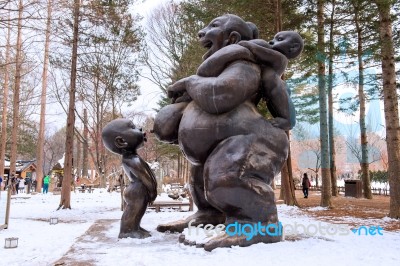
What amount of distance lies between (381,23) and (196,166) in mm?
9287

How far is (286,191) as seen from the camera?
535 inches

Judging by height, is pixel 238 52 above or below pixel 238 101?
above

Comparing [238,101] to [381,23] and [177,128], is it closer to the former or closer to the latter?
[177,128]

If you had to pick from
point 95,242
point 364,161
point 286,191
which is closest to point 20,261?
point 95,242

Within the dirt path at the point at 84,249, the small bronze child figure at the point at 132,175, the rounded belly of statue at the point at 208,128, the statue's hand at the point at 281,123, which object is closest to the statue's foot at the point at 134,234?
the small bronze child figure at the point at 132,175

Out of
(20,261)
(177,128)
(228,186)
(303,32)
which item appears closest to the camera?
(228,186)

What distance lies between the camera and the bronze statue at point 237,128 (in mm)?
3363

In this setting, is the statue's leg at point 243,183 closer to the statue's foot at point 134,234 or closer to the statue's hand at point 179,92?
the statue's hand at point 179,92

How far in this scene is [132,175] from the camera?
Answer: 13.7 feet

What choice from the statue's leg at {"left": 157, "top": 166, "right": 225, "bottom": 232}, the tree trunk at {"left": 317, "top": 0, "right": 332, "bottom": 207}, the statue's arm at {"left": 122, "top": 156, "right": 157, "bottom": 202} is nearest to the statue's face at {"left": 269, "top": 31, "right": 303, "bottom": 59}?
the statue's leg at {"left": 157, "top": 166, "right": 225, "bottom": 232}

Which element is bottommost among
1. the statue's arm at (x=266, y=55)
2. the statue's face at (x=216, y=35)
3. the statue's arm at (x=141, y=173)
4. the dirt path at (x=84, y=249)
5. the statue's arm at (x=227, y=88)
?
the dirt path at (x=84, y=249)

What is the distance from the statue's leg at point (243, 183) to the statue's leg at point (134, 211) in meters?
0.96

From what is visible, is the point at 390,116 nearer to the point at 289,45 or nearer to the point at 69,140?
the point at 289,45

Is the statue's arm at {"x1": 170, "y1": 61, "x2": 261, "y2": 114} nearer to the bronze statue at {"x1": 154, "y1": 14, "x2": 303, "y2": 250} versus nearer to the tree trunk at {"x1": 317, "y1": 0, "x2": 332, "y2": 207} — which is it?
the bronze statue at {"x1": 154, "y1": 14, "x2": 303, "y2": 250}
